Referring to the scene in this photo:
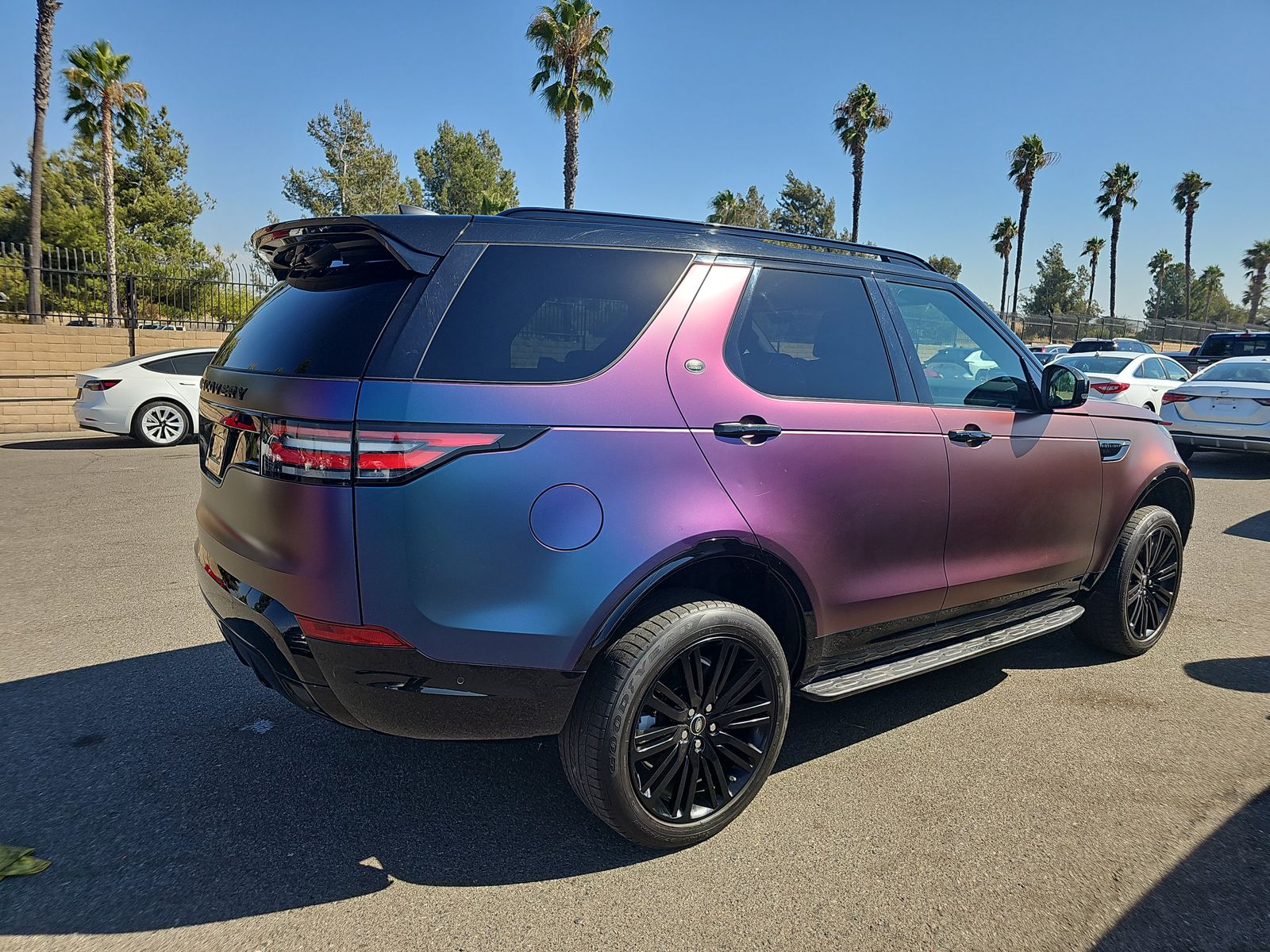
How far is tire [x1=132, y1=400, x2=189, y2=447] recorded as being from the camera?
1169cm

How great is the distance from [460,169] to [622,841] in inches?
3443

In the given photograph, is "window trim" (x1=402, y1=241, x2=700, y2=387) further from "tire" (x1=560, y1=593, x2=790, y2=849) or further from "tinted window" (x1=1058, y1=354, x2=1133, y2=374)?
"tinted window" (x1=1058, y1=354, x2=1133, y2=374)

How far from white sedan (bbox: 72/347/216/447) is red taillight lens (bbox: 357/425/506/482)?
35.7 ft

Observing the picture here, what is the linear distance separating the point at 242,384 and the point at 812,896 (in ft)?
7.68

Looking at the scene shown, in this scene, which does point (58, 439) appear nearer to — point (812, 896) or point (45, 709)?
point (45, 709)

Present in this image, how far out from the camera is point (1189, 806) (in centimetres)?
292

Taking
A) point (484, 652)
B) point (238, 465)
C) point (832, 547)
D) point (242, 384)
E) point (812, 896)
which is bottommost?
point (812, 896)

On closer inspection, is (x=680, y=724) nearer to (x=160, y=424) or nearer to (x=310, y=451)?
(x=310, y=451)

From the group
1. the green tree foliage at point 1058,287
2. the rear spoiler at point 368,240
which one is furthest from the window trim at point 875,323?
the green tree foliage at point 1058,287

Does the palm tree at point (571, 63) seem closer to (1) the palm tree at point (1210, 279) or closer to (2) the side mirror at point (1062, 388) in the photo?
(2) the side mirror at point (1062, 388)

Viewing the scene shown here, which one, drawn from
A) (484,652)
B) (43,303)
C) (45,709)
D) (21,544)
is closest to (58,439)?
(43,303)

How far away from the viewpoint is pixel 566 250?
2582mm

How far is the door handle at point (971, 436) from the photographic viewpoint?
3.31 metres

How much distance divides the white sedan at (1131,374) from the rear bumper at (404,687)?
13.8 m
